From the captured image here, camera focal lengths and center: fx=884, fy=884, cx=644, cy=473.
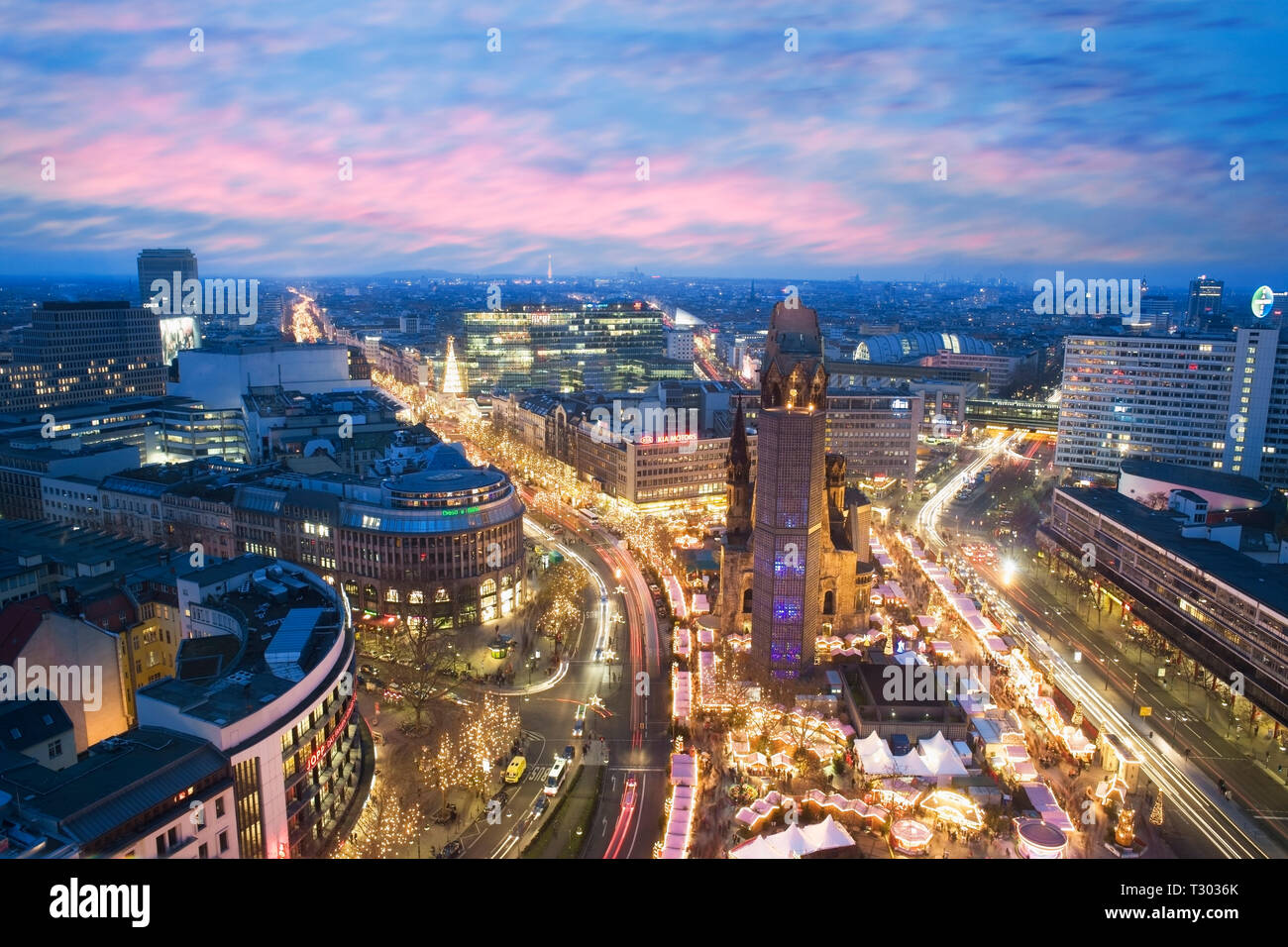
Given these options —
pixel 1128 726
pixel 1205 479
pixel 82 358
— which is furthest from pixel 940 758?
pixel 82 358

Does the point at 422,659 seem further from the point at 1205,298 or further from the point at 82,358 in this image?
the point at 1205,298

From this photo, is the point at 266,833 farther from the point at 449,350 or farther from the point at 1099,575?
the point at 449,350

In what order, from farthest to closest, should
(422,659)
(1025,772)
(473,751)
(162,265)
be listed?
(162,265) → (422,659) → (473,751) → (1025,772)

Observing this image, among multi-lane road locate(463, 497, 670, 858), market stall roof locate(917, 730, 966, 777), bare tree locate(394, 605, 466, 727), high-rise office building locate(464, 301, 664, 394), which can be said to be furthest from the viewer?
high-rise office building locate(464, 301, 664, 394)
